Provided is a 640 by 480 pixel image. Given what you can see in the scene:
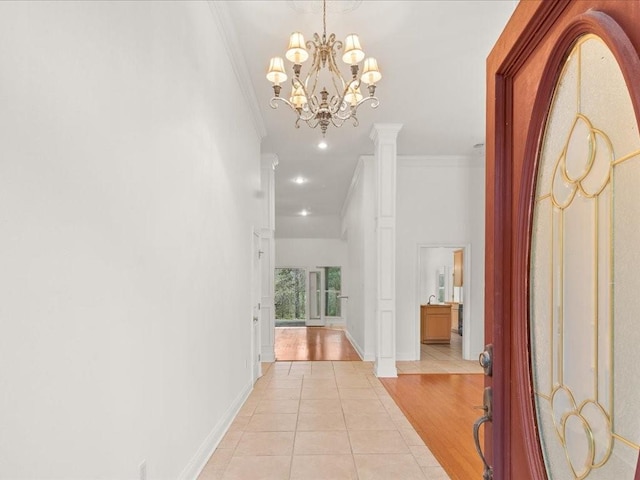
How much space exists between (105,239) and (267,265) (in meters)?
5.57

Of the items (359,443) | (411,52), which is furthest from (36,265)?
(411,52)

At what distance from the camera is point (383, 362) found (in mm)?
6082

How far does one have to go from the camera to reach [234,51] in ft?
12.9

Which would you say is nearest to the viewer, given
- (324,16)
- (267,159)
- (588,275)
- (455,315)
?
(588,275)

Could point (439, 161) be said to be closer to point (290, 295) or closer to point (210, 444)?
point (210, 444)

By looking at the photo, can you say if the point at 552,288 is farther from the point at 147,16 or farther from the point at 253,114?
the point at 253,114

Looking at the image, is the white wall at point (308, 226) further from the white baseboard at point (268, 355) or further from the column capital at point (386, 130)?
the column capital at point (386, 130)

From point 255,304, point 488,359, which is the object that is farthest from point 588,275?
point 255,304

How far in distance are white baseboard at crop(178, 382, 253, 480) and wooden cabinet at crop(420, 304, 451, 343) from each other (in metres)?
5.51

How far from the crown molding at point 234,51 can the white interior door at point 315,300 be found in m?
9.01

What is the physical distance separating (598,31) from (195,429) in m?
2.94

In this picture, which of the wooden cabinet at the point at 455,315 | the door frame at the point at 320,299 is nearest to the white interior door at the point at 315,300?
the door frame at the point at 320,299

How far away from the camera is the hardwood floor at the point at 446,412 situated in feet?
10.8

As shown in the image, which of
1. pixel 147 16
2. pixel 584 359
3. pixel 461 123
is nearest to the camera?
pixel 584 359
